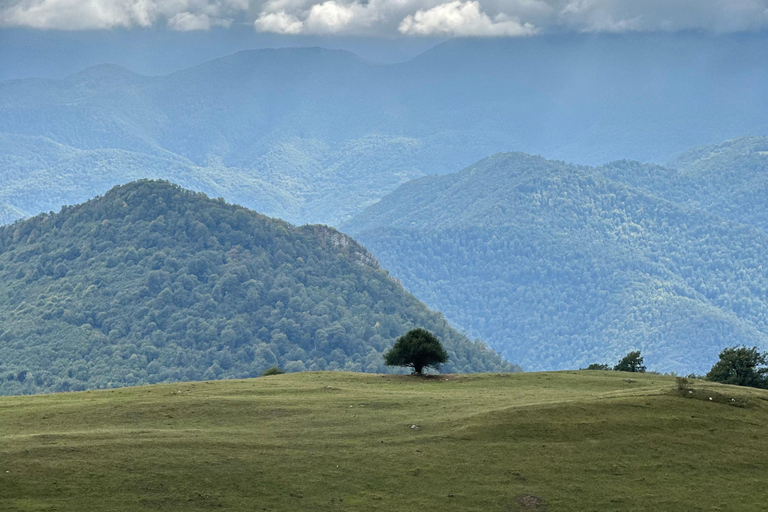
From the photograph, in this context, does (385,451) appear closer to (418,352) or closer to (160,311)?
(418,352)

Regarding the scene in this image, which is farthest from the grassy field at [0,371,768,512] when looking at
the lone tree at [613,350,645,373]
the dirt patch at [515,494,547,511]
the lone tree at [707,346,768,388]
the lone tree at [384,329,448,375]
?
the lone tree at [613,350,645,373]

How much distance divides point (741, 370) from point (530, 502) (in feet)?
130

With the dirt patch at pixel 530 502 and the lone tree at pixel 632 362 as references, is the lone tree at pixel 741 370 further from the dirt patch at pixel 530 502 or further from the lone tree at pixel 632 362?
the dirt patch at pixel 530 502

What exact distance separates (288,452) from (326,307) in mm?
153254

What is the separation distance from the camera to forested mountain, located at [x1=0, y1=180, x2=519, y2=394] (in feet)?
521

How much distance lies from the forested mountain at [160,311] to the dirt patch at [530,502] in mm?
121510

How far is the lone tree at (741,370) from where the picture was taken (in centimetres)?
6694

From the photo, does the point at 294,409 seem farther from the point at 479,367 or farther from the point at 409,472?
the point at 479,367

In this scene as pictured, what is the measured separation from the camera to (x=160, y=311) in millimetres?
177750

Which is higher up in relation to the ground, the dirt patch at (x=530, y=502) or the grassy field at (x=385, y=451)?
the grassy field at (x=385, y=451)

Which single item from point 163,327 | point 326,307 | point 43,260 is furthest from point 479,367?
point 43,260

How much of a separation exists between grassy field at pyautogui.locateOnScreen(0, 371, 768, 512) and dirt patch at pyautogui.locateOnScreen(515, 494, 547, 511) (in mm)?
66

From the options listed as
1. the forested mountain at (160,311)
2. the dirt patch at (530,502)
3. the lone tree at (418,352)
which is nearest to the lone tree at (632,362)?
the lone tree at (418,352)

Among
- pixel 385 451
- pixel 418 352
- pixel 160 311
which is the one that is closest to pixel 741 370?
pixel 418 352
